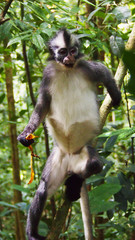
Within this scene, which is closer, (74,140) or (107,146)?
(107,146)

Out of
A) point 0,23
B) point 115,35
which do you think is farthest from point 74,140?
point 0,23

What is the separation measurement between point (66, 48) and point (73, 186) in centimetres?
131

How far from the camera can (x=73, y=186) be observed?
8.61 feet

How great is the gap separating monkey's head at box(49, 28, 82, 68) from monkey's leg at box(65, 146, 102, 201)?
862 mm

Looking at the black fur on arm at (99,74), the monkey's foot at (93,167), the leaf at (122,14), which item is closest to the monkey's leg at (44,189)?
the monkey's foot at (93,167)

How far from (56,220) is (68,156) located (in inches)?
28.6

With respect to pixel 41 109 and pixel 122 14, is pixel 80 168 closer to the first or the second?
pixel 41 109

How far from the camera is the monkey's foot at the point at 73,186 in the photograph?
2477mm

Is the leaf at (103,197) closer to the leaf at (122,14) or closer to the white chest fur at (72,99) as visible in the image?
the white chest fur at (72,99)

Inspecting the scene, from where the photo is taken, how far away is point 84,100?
2.59m

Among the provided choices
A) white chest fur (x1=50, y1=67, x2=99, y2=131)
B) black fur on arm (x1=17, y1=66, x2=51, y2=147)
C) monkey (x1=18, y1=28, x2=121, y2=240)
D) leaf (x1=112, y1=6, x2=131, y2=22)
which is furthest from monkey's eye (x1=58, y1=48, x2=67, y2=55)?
leaf (x1=112, y1=6, x2=131, y2=22)

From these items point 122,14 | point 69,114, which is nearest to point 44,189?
point 69,114

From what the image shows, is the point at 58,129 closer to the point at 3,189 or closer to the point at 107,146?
the point at 107,146

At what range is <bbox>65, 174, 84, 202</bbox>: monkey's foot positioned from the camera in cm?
248
